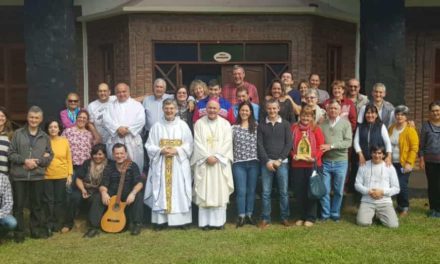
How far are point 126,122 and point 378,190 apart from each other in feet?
11.2

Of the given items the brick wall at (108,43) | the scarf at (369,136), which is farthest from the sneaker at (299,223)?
the brick wall at (108,43)

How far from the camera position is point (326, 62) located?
36.8 ft

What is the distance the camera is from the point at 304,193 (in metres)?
6.93

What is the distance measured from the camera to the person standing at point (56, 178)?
663 cm

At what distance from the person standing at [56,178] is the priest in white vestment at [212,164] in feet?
5.33

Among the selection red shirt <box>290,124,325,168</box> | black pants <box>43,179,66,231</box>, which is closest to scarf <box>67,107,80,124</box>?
black pants <box>43,179,66,231</box>

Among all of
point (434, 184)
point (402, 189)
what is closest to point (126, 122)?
point (402, 189)

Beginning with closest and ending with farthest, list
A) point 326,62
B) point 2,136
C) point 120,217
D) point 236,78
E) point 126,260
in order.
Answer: point 126,260 < point 2,136 < point 120,217 < point 236,78 < point 326,62

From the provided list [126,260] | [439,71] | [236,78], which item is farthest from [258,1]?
[126,260]

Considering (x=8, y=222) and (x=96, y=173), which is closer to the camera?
(x=8, y=222)

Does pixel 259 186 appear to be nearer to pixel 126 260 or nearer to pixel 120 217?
pixel 120 217

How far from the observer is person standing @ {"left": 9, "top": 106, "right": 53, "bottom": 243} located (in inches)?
250

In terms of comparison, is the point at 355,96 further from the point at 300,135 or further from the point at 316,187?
the point at 316,187

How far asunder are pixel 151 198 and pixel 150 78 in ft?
12.9
